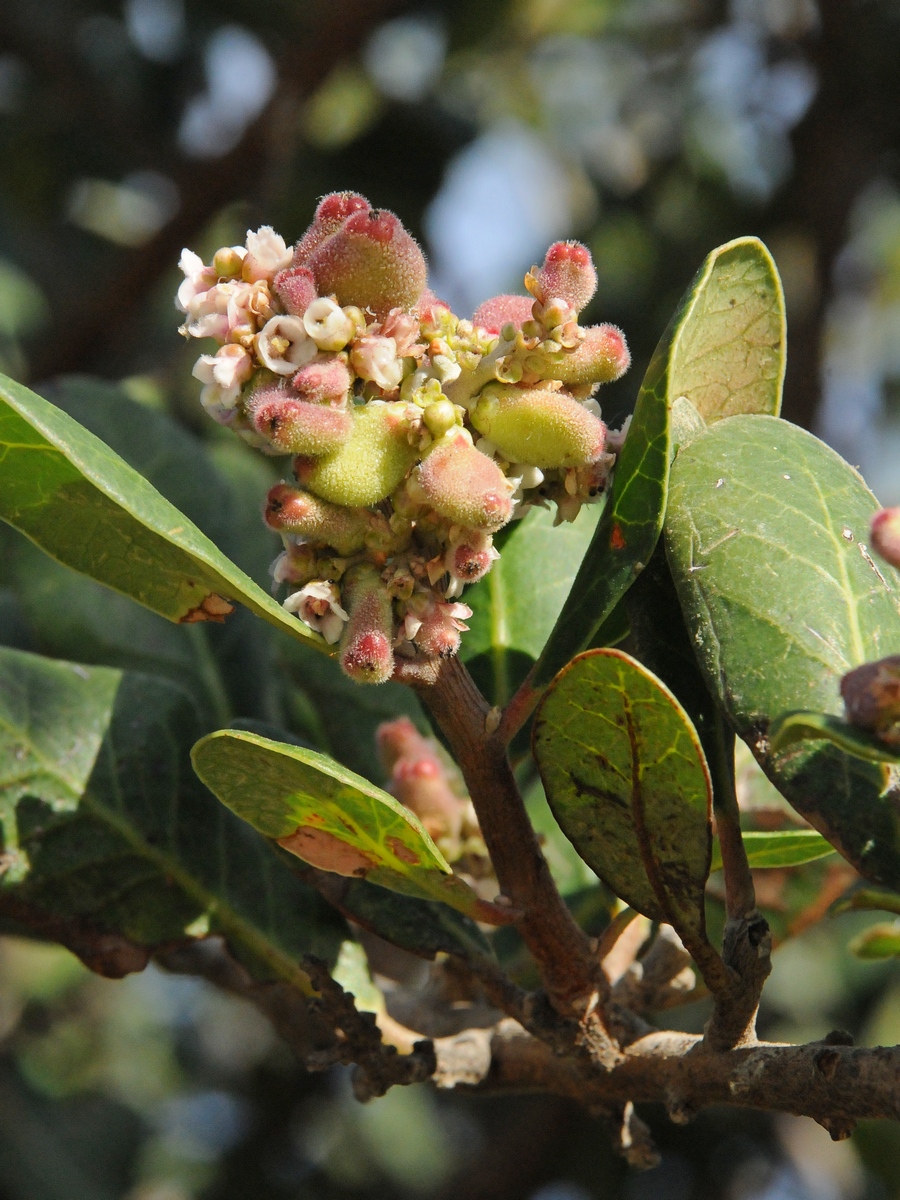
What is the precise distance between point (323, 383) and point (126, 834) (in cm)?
66

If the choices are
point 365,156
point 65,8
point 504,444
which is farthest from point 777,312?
point 65,8

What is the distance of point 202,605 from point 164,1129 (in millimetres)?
2816

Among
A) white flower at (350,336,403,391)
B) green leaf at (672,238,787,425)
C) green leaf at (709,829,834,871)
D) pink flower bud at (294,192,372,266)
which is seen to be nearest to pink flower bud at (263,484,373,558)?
white flower at (350,336,403,391)

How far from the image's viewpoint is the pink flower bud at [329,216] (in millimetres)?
1129

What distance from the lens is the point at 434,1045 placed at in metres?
1.45

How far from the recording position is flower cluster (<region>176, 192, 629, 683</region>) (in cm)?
105

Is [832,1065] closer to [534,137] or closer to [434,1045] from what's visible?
[434,1045]

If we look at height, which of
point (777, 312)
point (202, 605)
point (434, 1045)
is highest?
point (777, 312)

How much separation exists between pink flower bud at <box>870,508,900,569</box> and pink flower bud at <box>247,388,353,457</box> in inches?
16.3

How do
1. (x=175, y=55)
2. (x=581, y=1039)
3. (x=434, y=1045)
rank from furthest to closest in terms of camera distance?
1. (x=175, y=55)
2. (x=434, y=1045)
3. (x=581, y=1039)

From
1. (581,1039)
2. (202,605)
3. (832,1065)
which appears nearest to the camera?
(832,1065)

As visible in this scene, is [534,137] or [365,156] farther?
[534,137]

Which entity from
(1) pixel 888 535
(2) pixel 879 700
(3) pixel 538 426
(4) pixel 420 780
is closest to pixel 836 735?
(2) pixel 879 700

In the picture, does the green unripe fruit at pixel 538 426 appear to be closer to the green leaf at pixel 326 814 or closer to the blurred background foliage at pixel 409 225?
the green leaf at pixel 326 814
